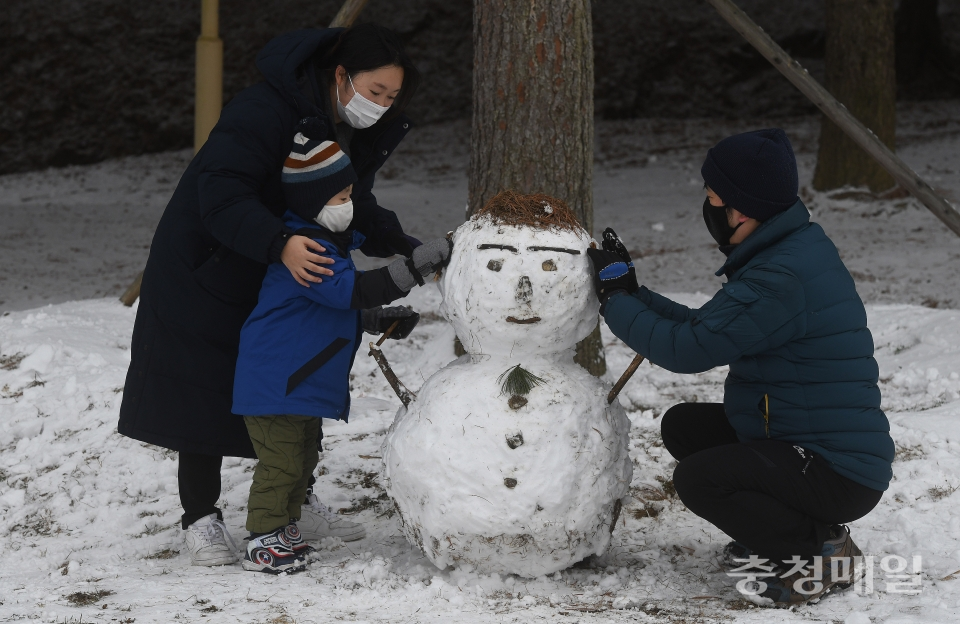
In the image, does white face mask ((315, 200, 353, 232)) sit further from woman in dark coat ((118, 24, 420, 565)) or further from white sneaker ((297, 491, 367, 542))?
white sneaker ((297, 491, 367, 542))

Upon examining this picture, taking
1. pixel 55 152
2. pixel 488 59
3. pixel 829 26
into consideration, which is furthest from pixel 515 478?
pixel 55 152

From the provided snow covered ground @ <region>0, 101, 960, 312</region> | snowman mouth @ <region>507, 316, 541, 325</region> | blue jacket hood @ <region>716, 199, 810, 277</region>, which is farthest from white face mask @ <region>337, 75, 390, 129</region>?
snow covered ground @ <region>0, 101, 960, 312</region>

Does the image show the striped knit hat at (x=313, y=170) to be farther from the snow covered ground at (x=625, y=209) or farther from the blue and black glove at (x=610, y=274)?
the snow covered ground at (x=625, y=209)

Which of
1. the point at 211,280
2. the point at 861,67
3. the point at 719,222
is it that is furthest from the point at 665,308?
the point at 861,67

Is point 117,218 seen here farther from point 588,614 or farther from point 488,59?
point 588,614

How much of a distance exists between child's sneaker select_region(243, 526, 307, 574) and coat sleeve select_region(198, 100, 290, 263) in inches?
35.2

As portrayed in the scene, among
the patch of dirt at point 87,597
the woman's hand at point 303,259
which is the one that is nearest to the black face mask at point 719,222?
the woman's hand at point 303,259

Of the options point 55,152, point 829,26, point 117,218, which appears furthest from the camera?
point 55,152

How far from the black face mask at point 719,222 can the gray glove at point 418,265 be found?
0.78 m

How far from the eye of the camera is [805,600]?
2.76 m

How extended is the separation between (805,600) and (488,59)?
265 centimetres

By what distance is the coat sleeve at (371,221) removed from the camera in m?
3.30

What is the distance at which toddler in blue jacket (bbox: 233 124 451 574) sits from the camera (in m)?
2.82

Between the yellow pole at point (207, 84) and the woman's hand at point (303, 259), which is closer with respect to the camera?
the woman's hand at point (303, 259)
